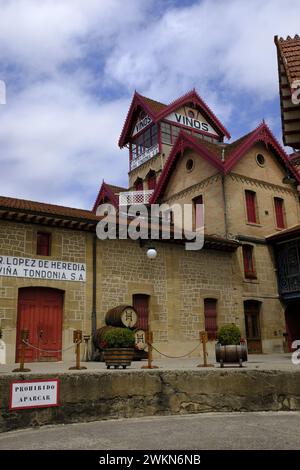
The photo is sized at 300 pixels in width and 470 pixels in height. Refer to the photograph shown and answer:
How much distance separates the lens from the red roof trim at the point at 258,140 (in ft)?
65.8

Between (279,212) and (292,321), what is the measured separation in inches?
210

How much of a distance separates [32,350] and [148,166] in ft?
62.8

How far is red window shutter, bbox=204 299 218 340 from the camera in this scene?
16984 mm

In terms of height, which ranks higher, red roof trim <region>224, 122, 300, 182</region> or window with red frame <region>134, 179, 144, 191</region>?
window with red frame <region>134, 179, 144, 191</region>

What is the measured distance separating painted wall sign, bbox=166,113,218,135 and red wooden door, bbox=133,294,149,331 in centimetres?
1757

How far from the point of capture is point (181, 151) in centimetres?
2298

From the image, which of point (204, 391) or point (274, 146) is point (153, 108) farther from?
point (204, 391)

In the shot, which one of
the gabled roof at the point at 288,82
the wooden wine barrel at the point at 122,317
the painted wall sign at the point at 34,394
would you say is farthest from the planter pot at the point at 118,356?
the gabled roof at the point at 288,82

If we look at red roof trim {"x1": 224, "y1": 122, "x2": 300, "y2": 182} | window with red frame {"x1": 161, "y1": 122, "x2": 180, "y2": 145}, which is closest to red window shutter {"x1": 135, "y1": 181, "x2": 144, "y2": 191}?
window with red frame {"x1": 161, "y1": 122, "x2": 180, "y2": 145}

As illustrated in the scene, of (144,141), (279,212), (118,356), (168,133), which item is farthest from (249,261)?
(144,141)

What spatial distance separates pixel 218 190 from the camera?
790 inches

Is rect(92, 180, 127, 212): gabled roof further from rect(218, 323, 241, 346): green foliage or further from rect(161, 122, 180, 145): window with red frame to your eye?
rect(218, 323, 241, 346): green foliage

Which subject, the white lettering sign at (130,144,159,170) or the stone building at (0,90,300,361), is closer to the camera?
the stone building at (0,90,300,361)
